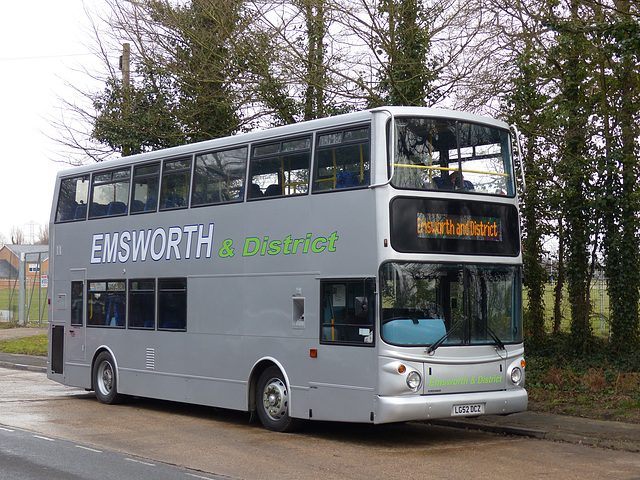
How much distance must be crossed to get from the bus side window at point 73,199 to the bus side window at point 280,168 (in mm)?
5104

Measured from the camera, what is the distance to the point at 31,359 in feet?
83.2

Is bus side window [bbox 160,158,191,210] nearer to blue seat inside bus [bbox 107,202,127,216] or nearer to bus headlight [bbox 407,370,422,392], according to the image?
blue seat inside bus [bbox 107,202,127,216]

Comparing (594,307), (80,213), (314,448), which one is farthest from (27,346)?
(314,448)

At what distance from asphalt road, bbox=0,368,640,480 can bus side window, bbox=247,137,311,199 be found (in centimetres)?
347

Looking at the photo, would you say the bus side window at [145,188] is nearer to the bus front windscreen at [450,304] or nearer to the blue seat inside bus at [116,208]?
the blue seat inside bus at [116,208]

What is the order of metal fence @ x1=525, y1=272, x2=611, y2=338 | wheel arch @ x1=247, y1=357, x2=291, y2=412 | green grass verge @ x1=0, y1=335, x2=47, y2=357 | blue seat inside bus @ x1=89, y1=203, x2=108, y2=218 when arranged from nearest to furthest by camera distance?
1. wheel arch @ x1=247, y1=357, x2=291, y2=412
2. blue seat inside bus @ x1=89, y1=203, x2=108, y2=218
3. metal fence @ x1=525, y1=272, x2=611, y2=338
4. green grass verge @ x1=0, y1=335, x2=47, y2=357

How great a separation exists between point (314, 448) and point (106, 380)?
262 inches

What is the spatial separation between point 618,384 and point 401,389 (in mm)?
5983

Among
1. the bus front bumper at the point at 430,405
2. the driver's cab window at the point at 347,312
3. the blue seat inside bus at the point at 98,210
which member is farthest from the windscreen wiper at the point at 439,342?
the blue seat inside bus at the point at 98,210

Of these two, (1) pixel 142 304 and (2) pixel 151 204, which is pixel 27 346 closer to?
(1) pixel 142 304

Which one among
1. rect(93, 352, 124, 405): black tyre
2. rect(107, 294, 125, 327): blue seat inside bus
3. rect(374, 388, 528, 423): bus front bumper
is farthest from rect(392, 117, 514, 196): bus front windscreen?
rect(93, 352, 124, 405): black tyre

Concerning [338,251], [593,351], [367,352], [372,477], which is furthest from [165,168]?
[593,351]

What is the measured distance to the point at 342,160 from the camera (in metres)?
11.6

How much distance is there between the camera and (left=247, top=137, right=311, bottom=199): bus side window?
12191mm
